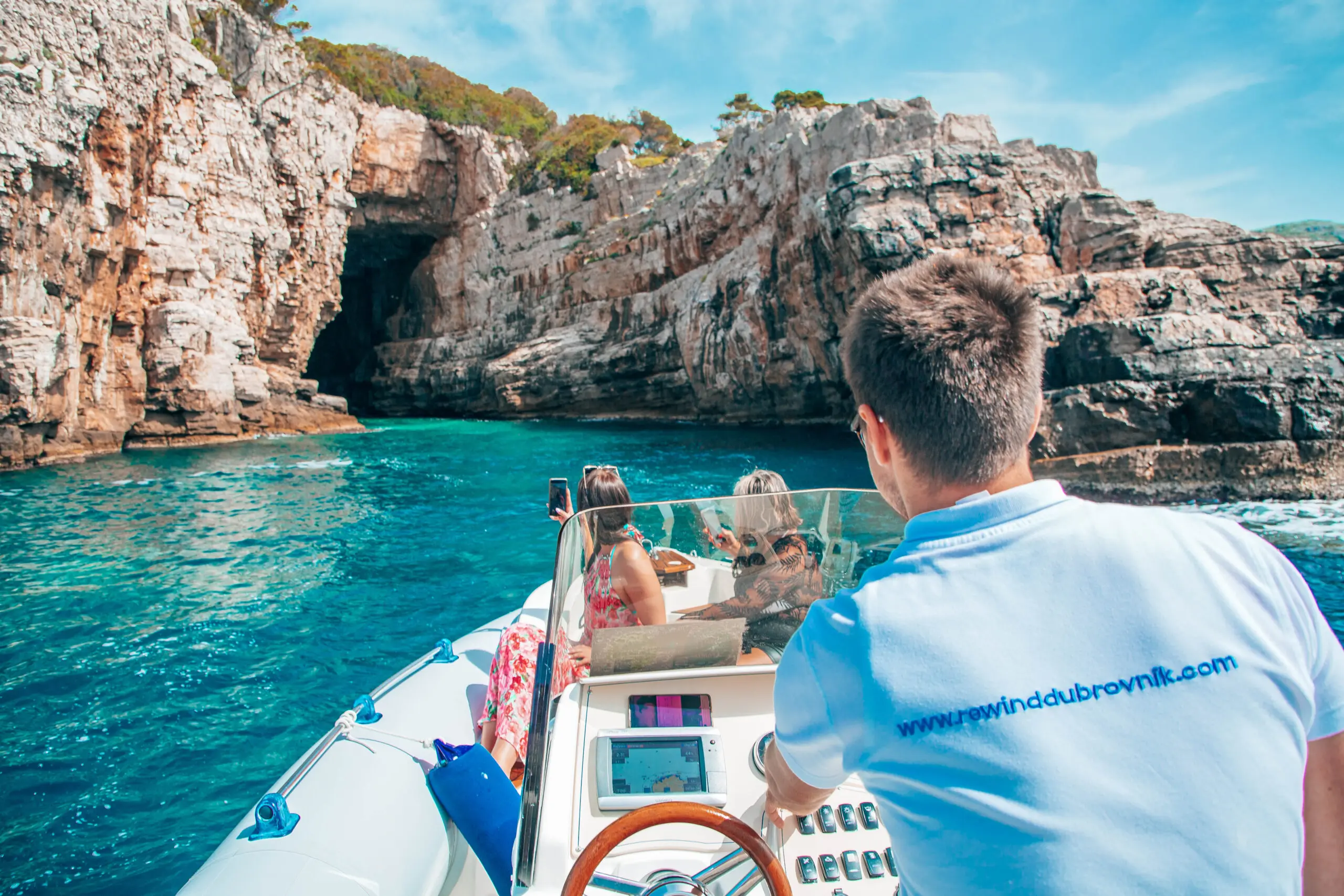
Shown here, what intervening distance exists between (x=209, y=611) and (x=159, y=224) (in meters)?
20.6

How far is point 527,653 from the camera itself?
3.01m

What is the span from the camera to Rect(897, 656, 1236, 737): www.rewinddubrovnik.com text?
81 centimetres

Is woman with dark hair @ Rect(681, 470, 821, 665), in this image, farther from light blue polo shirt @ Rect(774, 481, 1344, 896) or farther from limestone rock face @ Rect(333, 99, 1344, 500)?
limestone rock face @ Rect(333, 99, 1344, 500)

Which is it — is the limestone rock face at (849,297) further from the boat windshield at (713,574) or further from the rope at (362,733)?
the rope at (362,733)

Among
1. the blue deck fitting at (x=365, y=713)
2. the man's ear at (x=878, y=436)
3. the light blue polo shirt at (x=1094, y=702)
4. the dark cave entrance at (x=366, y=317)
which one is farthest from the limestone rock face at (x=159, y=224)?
the light blue polo shirt at (x=1094, y=702)

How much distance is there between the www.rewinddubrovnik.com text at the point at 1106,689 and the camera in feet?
2.67

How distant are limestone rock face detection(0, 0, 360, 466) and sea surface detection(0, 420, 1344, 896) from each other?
13.3ft

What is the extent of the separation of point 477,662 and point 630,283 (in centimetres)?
2810

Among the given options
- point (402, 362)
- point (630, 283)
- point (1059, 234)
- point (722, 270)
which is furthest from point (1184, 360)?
point (402, 362)

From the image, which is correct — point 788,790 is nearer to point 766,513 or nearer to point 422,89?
point 766,513

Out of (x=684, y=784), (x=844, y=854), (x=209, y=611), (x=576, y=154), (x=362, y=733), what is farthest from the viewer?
(x=576, y=154)

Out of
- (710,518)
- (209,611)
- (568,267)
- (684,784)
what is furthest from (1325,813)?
(568,267)

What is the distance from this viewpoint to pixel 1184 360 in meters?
12.4

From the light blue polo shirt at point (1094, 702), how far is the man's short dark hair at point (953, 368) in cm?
15
